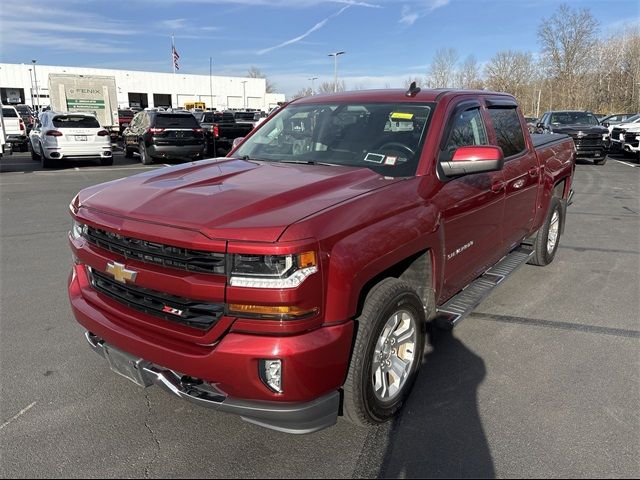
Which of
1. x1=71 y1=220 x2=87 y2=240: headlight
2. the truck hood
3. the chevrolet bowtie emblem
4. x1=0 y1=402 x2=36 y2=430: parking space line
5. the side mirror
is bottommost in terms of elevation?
x1=0 y1=402 x2=36 y2=430: parking space line

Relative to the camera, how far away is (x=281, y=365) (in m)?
2.27

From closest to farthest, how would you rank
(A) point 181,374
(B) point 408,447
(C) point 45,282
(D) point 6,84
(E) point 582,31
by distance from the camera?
(A) point 181,374
(B) point 408,447
(C) point 45,282
(E) point 582,31
(D) point 6,84

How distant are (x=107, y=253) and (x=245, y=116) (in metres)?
27.0

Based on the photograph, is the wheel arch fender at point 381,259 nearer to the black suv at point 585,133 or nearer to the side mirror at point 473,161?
the side mirror at point 473,161

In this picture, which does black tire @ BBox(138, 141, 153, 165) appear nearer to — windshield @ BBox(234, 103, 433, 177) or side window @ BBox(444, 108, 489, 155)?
windshield @ BBox(234, 103, 433, 177)

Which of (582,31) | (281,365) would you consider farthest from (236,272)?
(582,31)

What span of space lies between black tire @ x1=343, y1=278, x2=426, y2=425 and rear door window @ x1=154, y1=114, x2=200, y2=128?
604 inches

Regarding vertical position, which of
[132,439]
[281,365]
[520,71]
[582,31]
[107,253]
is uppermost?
[582,31]

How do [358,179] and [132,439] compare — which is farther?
[358,179]

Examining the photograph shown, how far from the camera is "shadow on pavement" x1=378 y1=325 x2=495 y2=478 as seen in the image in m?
2.58

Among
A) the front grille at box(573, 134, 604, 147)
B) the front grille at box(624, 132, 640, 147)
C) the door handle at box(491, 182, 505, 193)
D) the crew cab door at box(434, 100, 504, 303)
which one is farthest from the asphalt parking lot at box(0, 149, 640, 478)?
the front grille at box(624, 132, 640, 147)

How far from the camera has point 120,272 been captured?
2678mm

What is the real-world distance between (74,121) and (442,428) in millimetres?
16238

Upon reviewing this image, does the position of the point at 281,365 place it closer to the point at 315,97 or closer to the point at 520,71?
the point at 315,97
